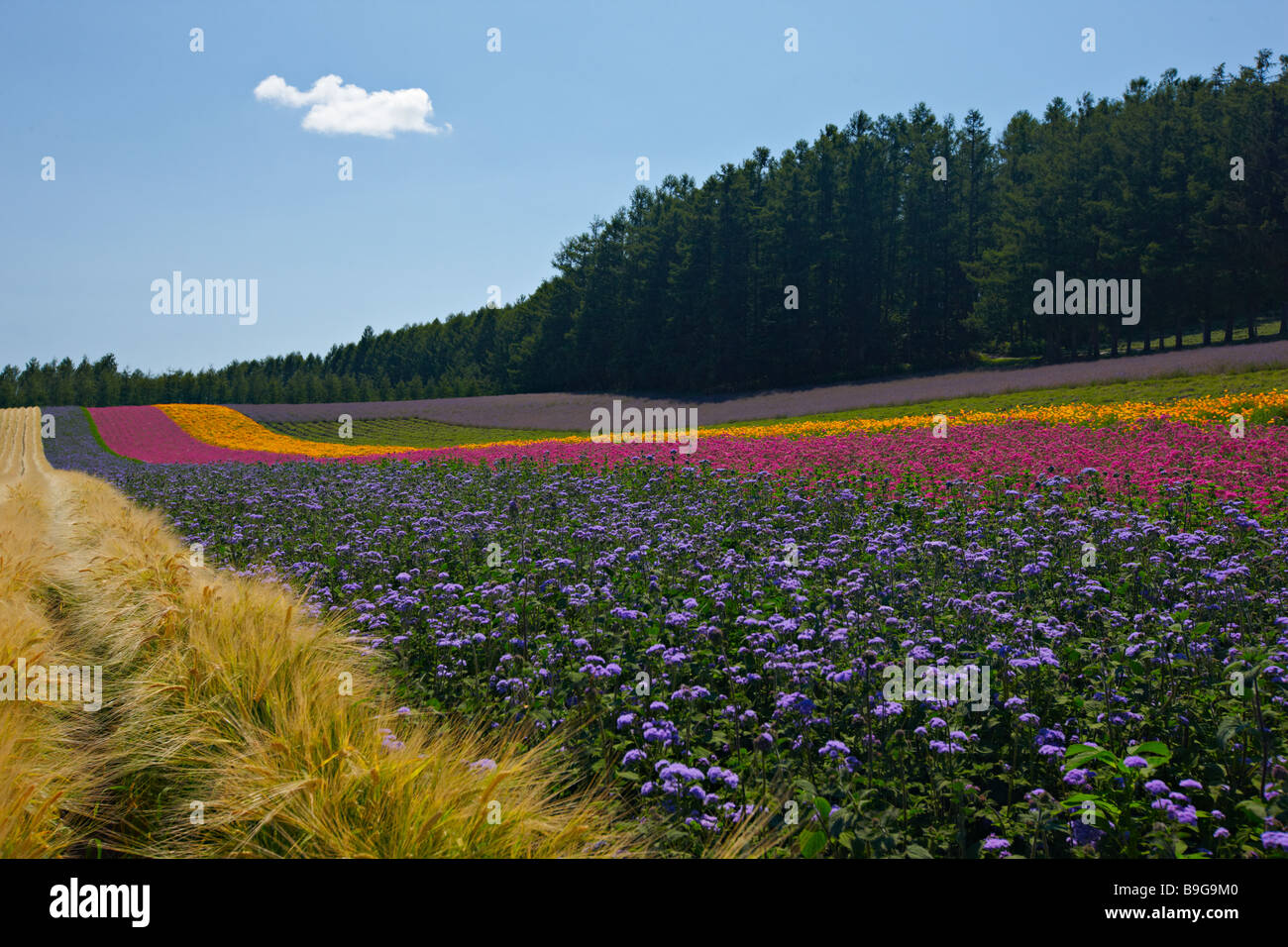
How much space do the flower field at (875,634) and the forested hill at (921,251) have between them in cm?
4370

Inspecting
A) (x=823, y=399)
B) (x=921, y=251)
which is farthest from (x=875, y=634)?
(x=921, y=251)

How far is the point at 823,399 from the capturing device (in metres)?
37.0

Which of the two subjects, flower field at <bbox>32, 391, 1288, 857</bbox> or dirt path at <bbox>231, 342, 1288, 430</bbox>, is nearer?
flower field at <bbox>32, 391, 1288, 857</bbox>

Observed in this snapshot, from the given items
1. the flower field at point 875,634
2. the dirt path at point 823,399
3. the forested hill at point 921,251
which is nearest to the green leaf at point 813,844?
the flower field at point 875,634

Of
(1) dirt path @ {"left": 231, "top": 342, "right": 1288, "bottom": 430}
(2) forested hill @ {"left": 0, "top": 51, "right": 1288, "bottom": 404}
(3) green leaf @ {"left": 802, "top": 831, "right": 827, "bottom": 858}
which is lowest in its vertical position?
(3) green leaf @ {"left": 802, "top": 831, "right": 827, "bottom": 858}

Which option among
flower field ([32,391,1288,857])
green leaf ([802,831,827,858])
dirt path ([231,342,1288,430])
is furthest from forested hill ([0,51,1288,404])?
green leaf ([802,831,827,858])

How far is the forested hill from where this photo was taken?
4672 cm

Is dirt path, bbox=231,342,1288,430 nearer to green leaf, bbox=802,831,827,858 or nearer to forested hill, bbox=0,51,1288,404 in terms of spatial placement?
forested hill, bbox=0,51,1288,404

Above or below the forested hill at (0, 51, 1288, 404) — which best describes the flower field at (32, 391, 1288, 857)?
below

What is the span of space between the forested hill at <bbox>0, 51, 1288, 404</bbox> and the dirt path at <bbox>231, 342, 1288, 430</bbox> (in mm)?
9501

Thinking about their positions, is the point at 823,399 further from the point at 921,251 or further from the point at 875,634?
the point at 875,634
